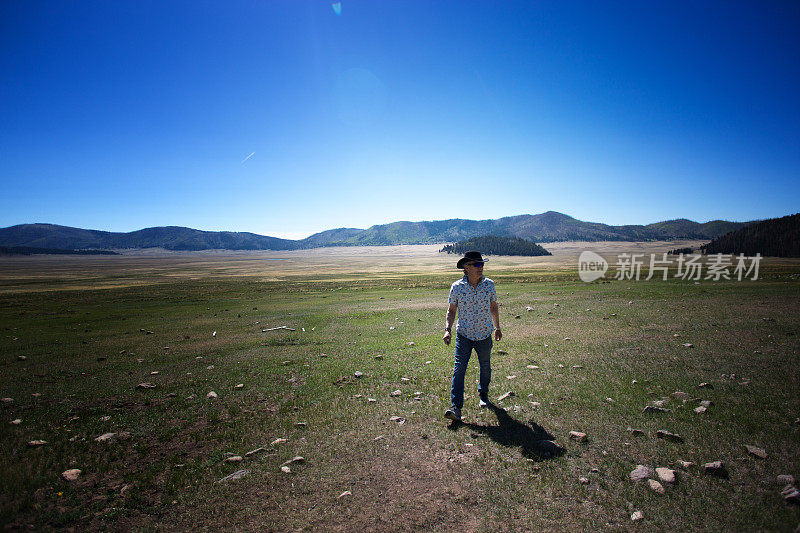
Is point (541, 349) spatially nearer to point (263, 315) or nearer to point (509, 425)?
point (509, 425)

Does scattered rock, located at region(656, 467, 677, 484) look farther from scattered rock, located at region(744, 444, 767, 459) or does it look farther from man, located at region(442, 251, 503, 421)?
man, located at region(442, 251, 503, 421)

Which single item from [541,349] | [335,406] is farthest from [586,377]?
[335,406]

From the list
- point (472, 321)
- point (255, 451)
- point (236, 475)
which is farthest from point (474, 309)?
point (236, 475)

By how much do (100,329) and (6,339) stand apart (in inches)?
147

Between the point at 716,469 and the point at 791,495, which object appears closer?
the point at 791,495

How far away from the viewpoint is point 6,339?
17500 mm

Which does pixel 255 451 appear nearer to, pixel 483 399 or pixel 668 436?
pixel 483 399

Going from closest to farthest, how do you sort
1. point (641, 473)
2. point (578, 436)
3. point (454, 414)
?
1. point (641, 473)
2. point (578, 436)
3. point (454, 414)

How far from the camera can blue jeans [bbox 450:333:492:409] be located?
721 cm

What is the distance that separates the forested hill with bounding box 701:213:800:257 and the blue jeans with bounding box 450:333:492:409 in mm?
146345

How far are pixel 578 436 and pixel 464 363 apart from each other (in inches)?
98.0

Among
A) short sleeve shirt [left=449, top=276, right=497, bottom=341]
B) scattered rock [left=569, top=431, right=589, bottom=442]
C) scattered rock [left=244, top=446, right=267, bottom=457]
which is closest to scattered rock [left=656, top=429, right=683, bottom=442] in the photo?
scattered rock [left=569, top=431, right=589, bottom=442]

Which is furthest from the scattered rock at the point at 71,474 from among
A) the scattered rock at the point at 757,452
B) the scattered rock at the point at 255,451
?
the scattered rock at the point at 757,452

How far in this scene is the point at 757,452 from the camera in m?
5.34
